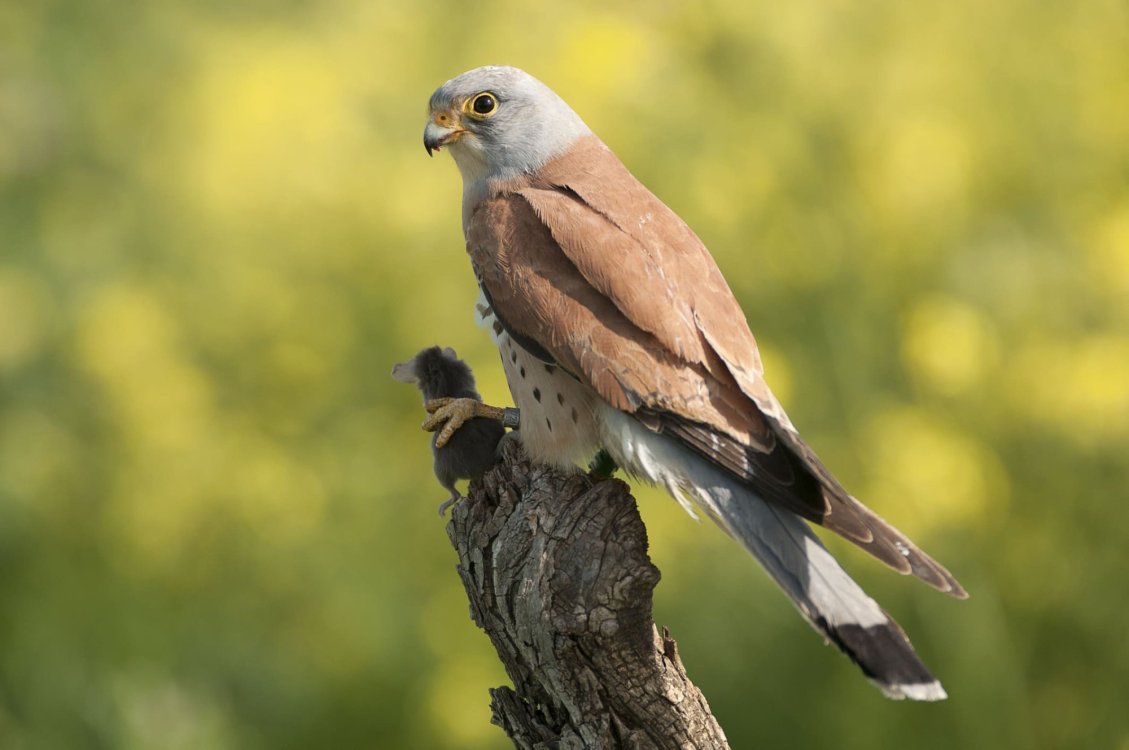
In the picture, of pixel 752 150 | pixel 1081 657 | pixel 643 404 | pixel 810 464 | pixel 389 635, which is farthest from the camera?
pixel 752 150

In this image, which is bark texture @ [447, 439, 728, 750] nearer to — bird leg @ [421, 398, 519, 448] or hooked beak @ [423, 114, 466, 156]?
bird leg @ [421, 398, 519, 448]

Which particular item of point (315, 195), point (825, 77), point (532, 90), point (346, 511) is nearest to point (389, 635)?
point (346, 511)

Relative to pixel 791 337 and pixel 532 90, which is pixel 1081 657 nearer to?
pixel 791 337

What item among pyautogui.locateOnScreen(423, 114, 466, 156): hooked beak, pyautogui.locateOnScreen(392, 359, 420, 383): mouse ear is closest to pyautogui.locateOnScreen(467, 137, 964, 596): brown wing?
pyautogui.locateOnScreen(423, 114, 466, 156): hooked beak

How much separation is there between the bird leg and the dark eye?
0.58 m

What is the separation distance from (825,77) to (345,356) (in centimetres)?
156

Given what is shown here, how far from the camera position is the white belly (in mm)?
2430

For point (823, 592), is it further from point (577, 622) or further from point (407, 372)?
point (407, 372)

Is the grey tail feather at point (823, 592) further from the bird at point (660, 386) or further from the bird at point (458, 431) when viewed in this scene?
the bird at point (458, 431)

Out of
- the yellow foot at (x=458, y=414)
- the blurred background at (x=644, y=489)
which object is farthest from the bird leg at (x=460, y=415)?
the blurred background at (x=644, y=489)

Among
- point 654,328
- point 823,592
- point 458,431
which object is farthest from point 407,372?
point 823,592

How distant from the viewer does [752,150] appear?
408 centimetres

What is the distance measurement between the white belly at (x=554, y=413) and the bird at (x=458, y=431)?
0.15m

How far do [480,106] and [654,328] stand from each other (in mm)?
755
